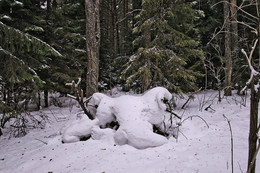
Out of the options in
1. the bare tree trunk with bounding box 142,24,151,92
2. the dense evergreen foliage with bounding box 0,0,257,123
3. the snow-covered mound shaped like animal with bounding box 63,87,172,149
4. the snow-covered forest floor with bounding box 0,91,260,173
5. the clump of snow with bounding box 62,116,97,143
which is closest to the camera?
the snow-covered forest floor with bounding box 0,91,260,173

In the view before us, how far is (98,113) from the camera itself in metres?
4.82

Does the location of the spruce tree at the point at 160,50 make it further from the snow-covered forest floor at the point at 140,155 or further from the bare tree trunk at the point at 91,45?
the snow-covered forest floor at the point at 140,155

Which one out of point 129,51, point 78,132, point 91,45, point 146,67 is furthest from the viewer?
point 129,51

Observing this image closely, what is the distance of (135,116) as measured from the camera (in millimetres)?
4379

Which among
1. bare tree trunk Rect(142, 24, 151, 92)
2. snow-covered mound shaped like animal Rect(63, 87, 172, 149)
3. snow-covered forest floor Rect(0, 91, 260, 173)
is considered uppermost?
bare tree trunk Rect(142, 24, 151, 92)

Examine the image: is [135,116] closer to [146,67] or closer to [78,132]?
[78,132]

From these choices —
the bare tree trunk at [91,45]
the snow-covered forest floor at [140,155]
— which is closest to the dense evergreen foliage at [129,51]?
the bare tree trunk at [91,45]

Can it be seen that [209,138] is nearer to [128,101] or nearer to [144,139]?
[144,139]

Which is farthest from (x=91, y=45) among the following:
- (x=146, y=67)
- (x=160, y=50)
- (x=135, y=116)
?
(x=135, y=116)

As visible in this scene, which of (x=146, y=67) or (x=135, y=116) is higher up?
(x=146, y=67)


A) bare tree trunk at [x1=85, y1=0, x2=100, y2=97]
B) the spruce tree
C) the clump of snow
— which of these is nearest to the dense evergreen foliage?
the spruce tree

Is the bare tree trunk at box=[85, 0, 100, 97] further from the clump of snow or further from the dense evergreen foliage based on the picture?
the clump of snow

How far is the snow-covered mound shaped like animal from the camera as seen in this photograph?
3912 mm

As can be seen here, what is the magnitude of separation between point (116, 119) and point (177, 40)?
166 inches
